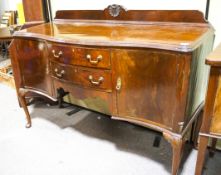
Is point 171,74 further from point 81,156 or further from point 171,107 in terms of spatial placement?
point 81,156

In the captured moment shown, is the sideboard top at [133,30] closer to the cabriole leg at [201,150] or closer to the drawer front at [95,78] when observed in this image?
the drawer front at [95,78]

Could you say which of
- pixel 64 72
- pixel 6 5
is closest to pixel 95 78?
pixel 64 72

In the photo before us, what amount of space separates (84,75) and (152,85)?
0.42 meters

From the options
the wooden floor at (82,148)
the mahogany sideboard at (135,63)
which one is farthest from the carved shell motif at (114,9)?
the wooden floor at (82,148)

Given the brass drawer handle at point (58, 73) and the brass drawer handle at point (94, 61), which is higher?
the brass drawer handle at point (94, 61)

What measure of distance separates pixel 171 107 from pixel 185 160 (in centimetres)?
62

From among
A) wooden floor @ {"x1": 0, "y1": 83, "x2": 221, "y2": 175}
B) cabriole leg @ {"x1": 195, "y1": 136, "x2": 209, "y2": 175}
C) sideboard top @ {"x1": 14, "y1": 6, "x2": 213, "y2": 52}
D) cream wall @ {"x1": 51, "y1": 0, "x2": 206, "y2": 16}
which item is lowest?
wooden floor @ {"x1": 0, "y1": 83, "x2": 221, "y2": 175}

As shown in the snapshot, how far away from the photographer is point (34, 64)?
170 cm

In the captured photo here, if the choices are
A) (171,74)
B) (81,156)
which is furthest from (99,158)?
(171,74)

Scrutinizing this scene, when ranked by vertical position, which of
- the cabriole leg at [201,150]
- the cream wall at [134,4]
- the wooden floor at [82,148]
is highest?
the cream wall at [134,4]

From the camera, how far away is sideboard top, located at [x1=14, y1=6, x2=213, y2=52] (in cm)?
114

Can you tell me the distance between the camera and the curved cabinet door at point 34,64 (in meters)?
1.60

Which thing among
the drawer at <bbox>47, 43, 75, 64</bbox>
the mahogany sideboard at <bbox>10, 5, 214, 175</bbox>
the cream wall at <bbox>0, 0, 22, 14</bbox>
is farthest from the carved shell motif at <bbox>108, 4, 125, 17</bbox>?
the cream wall at <bbox>0, 0, 22, 14</bbox>

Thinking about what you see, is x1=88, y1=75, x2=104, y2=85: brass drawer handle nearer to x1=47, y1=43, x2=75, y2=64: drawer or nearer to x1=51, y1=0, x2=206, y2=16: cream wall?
x1=47, y1=43, x2=75, y2=64: drawer
